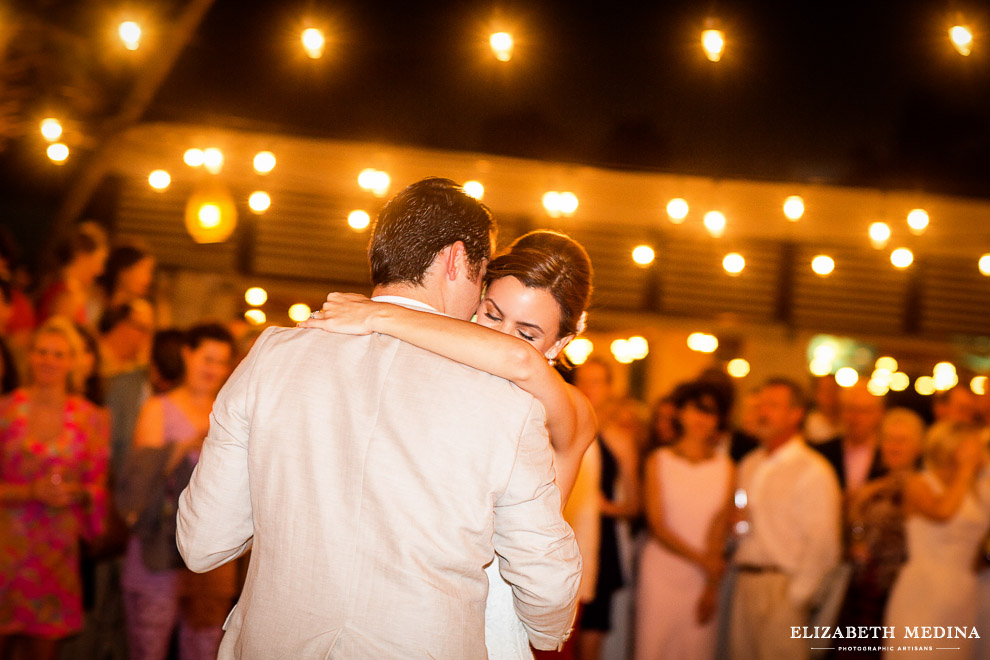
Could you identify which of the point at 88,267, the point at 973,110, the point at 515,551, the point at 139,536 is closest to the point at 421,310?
the point at 515,551

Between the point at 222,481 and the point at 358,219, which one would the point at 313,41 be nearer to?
the point at 358,219

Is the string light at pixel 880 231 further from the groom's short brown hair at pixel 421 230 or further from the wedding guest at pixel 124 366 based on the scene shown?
the groom's short brown hair at pixel 421 230

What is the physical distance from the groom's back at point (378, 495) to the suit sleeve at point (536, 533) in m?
0.02

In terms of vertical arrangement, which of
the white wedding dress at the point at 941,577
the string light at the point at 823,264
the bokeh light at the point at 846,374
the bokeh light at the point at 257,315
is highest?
the string light at the point at 823,264

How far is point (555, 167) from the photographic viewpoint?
6.40 meters

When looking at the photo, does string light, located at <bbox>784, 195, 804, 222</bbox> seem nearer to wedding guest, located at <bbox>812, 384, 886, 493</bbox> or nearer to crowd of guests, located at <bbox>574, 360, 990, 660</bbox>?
wedding guest, located at <bbox>812, 384, 886, 493</bbox>

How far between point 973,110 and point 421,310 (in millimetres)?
6669

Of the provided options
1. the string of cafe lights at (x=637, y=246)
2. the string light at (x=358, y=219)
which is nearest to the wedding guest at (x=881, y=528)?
the string of cafe lights at (x=637, y=246)

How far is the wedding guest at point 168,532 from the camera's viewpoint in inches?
144

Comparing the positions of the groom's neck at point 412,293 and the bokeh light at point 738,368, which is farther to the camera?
the bokeh light at point 738,368

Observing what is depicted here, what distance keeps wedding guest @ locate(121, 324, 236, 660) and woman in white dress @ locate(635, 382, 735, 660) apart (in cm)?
202

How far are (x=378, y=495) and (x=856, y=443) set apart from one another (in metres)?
3.81

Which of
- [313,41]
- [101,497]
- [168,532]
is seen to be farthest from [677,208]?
[101,497]

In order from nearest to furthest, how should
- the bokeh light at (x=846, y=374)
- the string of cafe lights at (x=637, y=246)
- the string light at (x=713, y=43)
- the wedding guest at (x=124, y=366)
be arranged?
the wedding guest at (x=124, y=366) < the string light at (x=713, y=43) < the string of cafe lights at (x=637, y=246) < the bokeh light at (x=846, y=374)
